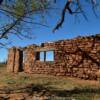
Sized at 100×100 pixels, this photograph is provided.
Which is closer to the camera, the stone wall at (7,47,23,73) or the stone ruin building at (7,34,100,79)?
the stone ruin building at (7,34,100,79)

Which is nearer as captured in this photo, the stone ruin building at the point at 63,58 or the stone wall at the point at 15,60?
the stone ruin building at the point at 63,58

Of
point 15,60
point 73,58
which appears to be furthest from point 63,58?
point 15,60

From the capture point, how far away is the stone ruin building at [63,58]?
18203 millimetres

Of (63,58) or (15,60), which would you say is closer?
(63,58)

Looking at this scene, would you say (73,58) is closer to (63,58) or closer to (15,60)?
→ (63,58)

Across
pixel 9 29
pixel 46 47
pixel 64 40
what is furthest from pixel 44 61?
pixel 9 29

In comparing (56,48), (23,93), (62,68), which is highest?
(56,48)

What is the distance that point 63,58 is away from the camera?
2038 cm

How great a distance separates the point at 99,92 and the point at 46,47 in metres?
9.40

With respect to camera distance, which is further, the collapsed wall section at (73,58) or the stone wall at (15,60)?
the stone wall at (15,60)

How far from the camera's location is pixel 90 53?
722 inches

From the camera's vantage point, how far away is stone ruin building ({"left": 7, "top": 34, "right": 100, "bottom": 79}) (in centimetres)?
1820

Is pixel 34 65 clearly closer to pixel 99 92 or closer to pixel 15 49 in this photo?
pixel 15 49

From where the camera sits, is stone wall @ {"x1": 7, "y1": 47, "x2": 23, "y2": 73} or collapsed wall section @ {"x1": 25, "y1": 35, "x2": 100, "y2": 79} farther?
stone wall @ {"x1": 7, "y1": 47, "x2": 23, "y2": 73}
